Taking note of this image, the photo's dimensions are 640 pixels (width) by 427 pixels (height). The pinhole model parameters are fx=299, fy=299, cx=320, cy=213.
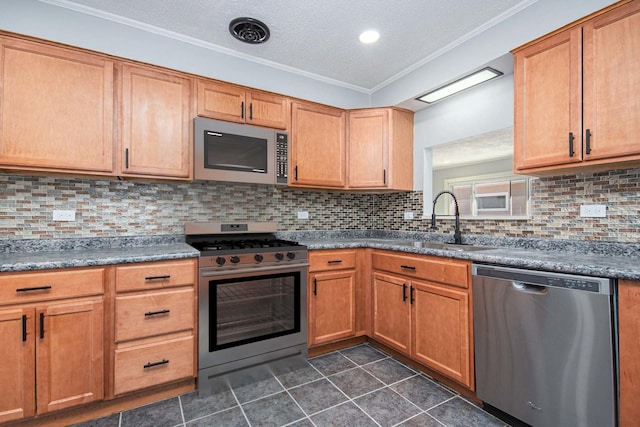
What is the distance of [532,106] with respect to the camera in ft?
6.23

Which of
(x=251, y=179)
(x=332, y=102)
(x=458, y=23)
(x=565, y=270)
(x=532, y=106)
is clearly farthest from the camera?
(x=332, y=102)

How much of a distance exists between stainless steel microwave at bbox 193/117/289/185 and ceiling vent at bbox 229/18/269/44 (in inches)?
26.7

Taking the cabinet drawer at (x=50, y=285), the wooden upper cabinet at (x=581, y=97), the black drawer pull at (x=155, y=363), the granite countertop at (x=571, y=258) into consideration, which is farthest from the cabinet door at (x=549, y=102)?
the cabinet drawer at (x=50, y=285)

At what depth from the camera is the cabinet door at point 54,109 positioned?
1786 mm

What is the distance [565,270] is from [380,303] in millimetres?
1413

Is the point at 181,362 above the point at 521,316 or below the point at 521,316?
below

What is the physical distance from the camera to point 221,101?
242 centimetres

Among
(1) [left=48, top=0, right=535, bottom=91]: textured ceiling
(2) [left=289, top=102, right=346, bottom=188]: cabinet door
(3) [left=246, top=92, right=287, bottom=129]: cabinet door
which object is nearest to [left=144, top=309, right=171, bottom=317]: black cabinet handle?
(2) [left=289, top=102, right=346, bottom=188]: cabinet door

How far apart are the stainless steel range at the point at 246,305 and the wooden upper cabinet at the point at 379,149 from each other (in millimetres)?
1104

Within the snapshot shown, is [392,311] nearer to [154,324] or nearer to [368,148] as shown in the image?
[368,148]

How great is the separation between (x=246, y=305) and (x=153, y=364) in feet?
2.14

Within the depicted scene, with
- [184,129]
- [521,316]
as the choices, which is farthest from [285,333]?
[184,129]

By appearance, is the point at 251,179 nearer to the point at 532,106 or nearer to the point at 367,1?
the point at 367,1

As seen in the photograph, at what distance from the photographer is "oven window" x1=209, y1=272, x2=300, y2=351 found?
2.06m
